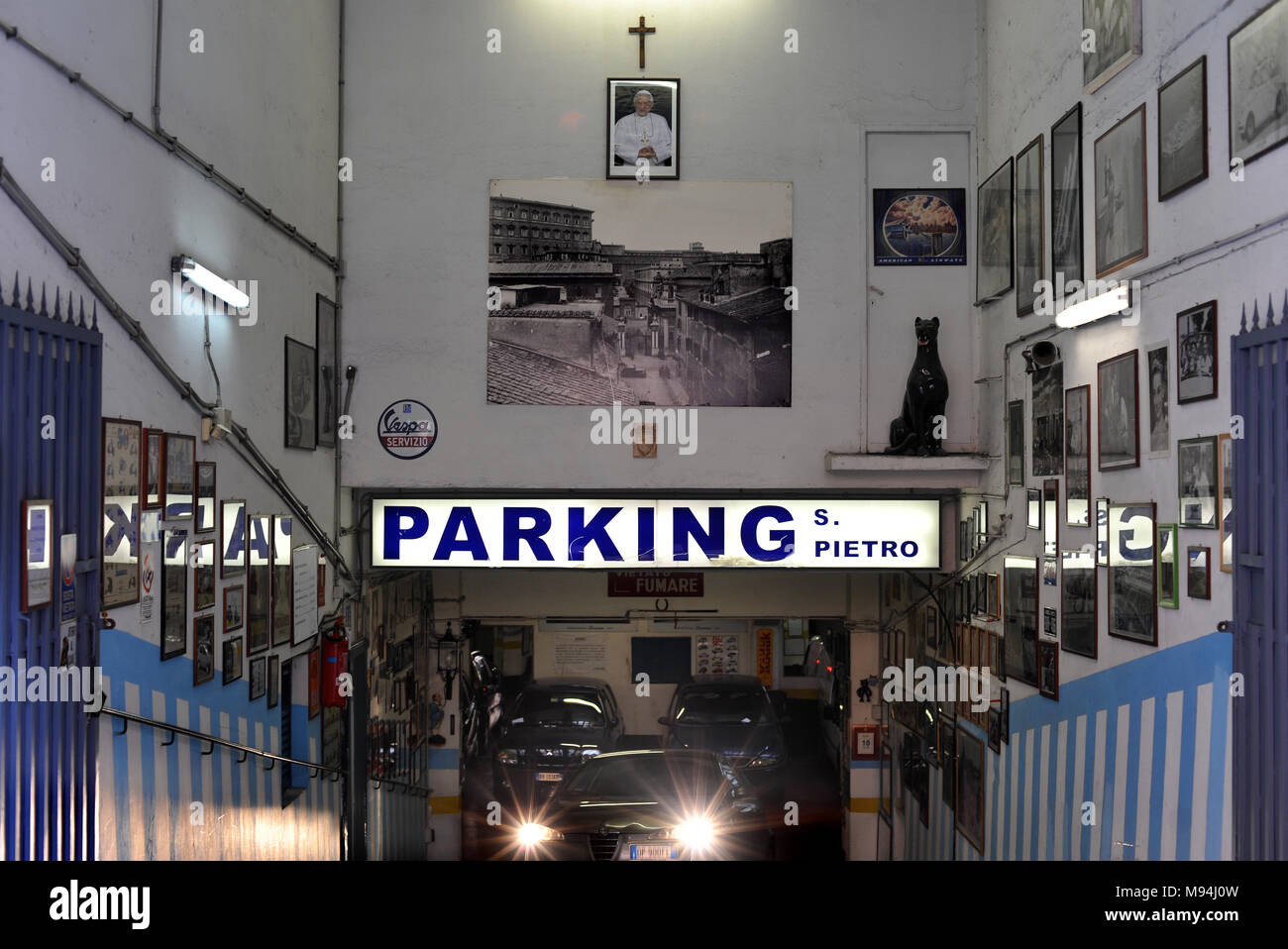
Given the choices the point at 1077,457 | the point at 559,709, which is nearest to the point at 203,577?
the point at 1077,457

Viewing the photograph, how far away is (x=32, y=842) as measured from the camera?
10.7 ft

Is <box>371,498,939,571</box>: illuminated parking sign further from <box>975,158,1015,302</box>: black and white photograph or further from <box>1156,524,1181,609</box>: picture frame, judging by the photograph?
<box>1156,524,1181,609</box>: picture frame

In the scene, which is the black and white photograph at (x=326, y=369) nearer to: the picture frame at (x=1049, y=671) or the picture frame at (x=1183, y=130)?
the picture frame at (x=1049, y=671)

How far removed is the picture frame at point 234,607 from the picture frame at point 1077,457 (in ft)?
13.5

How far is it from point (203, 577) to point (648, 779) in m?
3.93

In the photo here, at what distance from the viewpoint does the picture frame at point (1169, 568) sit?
13.9 feet

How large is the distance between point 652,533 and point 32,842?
4.46m

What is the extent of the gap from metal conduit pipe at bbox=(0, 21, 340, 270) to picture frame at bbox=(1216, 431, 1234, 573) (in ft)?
14.0

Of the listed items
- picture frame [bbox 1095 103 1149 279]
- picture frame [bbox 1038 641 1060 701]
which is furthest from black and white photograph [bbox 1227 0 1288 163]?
picture frame [bbox 1038 641 1060 701]

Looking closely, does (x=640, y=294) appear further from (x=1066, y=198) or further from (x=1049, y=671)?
(x=1049, y=671)

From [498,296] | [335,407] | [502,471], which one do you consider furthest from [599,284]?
[335,407]

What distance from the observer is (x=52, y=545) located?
132 inches

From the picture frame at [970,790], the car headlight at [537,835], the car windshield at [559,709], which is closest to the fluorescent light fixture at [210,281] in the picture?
the car headlight at [537,835]

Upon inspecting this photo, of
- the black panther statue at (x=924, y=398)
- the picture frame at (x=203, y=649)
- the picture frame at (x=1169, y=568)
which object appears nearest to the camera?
the picture frame at (x=1169, y=568)
